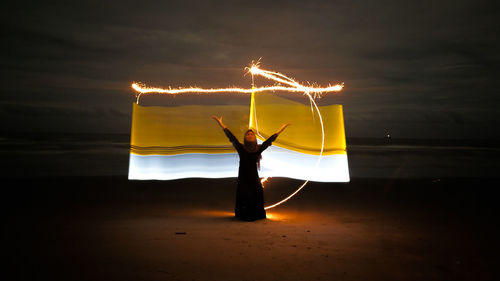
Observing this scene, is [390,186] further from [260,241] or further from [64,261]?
[64,261]

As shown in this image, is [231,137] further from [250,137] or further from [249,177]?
[249,177]

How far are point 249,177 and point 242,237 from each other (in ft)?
6.62

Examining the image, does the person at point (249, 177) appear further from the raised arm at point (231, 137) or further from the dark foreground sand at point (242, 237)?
the dark foreground sand at point (242, 237)

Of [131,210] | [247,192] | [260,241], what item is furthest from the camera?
[131,210]

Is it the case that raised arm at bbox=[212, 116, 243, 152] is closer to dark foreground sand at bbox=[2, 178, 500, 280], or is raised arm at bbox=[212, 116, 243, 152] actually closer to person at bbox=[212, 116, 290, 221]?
person at bbox=[212, 116, 290, 221]

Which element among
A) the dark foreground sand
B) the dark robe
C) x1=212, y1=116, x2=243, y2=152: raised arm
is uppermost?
x1=212, y1=116, x2=243, y2=152: raised arm

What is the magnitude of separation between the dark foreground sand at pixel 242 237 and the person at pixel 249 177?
35cm

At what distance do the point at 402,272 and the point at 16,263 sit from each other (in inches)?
190

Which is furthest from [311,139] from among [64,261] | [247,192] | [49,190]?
[49,190]

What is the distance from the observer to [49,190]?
1339 centimetres

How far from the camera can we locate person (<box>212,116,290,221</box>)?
8.88 meters

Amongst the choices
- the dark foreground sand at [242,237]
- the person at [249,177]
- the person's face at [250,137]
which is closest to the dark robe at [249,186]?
the person at [249,177]

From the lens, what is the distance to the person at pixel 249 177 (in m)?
8.88

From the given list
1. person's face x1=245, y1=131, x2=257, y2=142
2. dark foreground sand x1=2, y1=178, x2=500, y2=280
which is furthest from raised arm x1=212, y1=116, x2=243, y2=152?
dark foreground sand x1=2, y1=178, x2=500, y2=280
